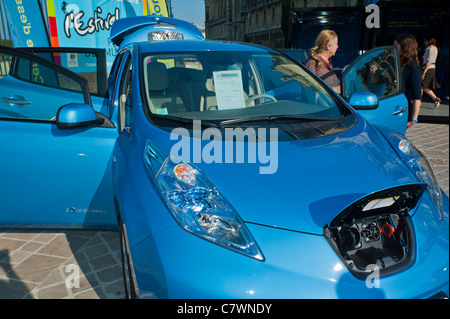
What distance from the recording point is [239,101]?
2.65 m

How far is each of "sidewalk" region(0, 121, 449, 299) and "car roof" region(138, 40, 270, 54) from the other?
1.69 metres

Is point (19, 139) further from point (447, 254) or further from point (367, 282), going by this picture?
point (447, 254)

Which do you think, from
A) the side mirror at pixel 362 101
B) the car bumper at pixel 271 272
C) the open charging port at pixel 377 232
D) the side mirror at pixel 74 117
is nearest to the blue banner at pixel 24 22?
the side mirror at pixel 74 117

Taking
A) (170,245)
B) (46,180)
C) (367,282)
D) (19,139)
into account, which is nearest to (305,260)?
(367,282)

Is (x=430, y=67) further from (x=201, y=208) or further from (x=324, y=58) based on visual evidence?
(x=201, y=208)

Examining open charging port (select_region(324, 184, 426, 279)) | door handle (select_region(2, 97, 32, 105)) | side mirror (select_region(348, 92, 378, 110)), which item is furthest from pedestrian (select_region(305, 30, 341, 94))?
door handle (select_region(2, 97, 32, 105))

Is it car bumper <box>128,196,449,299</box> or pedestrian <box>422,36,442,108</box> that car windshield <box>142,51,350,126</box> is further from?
pedestrian <box>422,36,442,108</box>

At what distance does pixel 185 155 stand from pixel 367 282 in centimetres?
106

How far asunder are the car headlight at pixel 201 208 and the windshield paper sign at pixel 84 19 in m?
9.31

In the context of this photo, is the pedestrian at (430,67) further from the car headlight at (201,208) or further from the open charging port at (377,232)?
the car headlight at (201,208)

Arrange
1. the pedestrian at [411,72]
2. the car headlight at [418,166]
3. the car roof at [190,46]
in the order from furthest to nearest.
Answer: the pedestrian at [411,72] < the car roof at [190,46] < the car headlight at [418,166]

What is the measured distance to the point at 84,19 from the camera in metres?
9.80

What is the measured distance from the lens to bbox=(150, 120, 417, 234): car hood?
1.61m

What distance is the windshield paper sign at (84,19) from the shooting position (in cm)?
944
